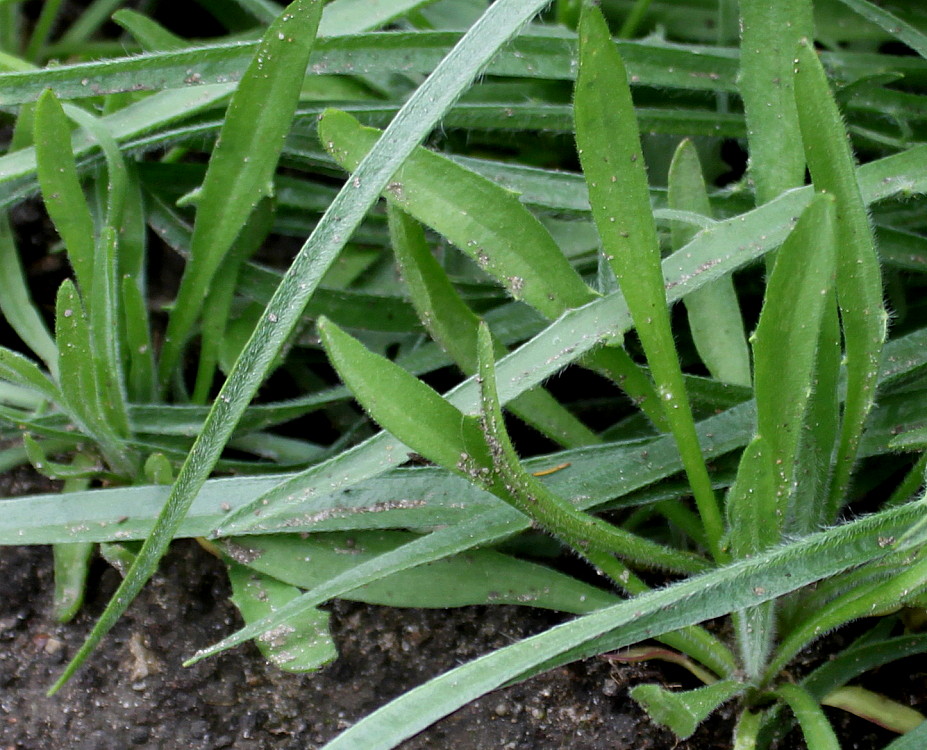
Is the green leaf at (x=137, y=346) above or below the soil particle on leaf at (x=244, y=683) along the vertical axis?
above

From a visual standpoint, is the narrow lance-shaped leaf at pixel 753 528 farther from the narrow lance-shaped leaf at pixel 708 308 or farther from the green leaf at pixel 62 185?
the green leaf at pixel 62 185

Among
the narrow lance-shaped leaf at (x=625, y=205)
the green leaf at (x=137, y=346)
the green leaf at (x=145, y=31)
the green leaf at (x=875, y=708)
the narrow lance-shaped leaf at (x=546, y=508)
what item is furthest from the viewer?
the green leaf at (x=145, y=31)

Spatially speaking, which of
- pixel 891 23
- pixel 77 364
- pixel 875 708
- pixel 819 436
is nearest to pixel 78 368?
pixel 77 364

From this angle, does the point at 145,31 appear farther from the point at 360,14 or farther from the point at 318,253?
the point at 318,253

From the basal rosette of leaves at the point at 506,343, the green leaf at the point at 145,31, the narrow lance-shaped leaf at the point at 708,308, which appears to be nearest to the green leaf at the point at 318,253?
the basal rosette of leaves at the point at 506,343

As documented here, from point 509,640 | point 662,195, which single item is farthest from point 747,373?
point 509,640

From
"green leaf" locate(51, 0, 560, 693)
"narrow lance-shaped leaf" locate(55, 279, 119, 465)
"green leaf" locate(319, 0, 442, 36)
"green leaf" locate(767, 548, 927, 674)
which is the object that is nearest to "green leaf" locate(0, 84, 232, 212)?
"green leaf" locate(319, 0, 442, 36)

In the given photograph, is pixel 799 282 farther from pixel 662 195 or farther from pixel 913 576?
pixel 662 195

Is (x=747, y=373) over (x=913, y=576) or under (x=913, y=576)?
over
